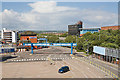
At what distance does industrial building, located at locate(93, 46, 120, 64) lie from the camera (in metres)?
48.8

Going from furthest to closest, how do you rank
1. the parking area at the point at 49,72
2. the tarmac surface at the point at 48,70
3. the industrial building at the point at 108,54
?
1. the industrial building at the point at 108,54
2. the tarmac surface at the point at 48,70
3. the parking area at the point at 49,72

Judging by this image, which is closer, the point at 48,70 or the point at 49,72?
the point at 49,72

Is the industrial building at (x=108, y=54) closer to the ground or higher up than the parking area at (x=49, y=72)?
higher up

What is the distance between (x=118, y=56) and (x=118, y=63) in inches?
107

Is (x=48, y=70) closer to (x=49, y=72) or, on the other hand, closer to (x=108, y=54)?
(x=49, y=72)

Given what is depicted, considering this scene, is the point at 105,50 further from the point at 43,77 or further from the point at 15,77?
the point at 15,77

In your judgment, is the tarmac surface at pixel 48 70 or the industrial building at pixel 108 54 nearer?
the tarmac surface at pixel 48 70

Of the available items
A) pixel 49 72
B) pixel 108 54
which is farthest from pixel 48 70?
pixel 108 54

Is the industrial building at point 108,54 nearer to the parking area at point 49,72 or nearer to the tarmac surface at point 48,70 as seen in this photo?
the tarmac surface at point 48,70

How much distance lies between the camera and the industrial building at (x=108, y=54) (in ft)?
160

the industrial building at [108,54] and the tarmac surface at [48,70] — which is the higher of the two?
the industrial building at [108,54]

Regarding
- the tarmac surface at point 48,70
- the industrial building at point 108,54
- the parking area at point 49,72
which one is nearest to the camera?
the parking area at point 49,72

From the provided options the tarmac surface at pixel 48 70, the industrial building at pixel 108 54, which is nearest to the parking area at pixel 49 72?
the tarmac surface at pixel 48 70

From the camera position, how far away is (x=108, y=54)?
173 ft
